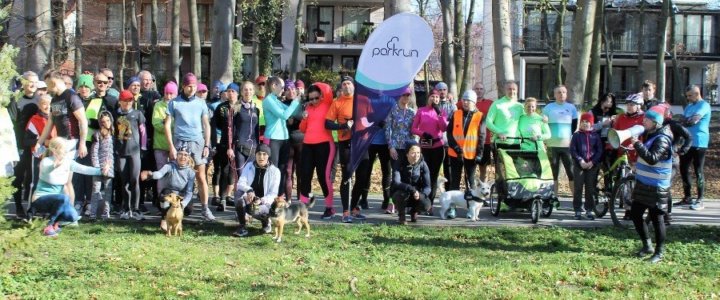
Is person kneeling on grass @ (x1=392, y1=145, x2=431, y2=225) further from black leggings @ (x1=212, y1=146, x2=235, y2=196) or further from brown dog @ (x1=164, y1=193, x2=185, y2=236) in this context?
brown dog @ (x1=164, y1=193, x2=185, y2=236)

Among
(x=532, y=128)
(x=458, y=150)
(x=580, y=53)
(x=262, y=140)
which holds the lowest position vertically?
(x=458, y=150)

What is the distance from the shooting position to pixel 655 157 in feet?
28.0

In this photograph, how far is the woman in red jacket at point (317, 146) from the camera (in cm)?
1104

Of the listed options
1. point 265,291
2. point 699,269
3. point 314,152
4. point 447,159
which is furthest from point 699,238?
point 265,291

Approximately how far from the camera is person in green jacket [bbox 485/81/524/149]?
446 inches

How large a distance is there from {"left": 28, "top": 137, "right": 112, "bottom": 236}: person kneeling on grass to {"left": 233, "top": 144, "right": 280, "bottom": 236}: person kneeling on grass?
192cm

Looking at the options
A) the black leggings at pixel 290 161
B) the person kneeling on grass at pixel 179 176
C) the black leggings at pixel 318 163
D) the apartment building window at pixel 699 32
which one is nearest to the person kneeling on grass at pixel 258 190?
the person kneeling on grass at pixel 179 176

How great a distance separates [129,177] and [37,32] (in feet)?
16.8

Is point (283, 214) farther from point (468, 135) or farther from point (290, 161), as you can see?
point (468, 135)

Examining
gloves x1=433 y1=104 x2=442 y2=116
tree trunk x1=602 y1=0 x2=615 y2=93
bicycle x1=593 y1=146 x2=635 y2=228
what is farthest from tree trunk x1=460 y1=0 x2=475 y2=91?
bicycle x1=593 y1=146 x2=635 y2=228

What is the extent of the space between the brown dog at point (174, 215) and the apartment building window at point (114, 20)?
33367 millimetres

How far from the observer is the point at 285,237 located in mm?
9617

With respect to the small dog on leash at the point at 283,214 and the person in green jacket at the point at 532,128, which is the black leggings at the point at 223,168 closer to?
the small dog on leash at the point at 283,214

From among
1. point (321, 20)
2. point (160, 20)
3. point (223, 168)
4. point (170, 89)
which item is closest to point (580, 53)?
point (223, 168)
